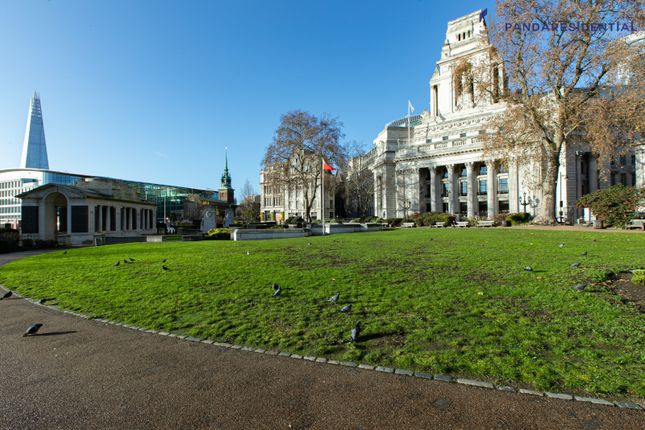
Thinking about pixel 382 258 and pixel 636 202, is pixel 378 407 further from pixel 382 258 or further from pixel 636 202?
pixel 636 202

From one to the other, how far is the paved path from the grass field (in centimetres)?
44

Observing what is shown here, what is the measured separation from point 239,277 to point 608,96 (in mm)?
35719

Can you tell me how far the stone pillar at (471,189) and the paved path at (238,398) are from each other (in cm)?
6485

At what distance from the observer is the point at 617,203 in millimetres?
25234

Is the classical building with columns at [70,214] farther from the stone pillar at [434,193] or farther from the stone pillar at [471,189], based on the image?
the stone pillar at [471,189]

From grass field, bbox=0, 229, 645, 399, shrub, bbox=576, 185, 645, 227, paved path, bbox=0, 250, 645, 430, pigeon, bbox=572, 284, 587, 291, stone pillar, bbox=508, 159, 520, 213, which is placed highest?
stone pillar, bbox=508, 159, 520, 213

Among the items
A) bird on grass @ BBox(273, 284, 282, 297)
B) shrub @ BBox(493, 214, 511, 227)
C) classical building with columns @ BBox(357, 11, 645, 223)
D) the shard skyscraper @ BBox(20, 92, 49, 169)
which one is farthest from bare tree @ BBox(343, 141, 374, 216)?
the shard skyscraper @ BBox(20, 92, 49, 169)

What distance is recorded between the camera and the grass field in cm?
416

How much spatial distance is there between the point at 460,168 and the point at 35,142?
216173 millimetres

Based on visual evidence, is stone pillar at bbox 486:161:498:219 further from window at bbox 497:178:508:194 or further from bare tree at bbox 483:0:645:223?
bare tree at bbox 483:0:645:223

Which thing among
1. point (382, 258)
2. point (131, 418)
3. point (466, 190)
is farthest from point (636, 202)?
point (466, 190)

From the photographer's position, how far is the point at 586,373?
3.79 meters

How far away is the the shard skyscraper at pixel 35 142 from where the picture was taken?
555ft

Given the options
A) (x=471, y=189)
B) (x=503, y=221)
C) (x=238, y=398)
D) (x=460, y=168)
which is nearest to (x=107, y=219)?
(x=238, y=398)
